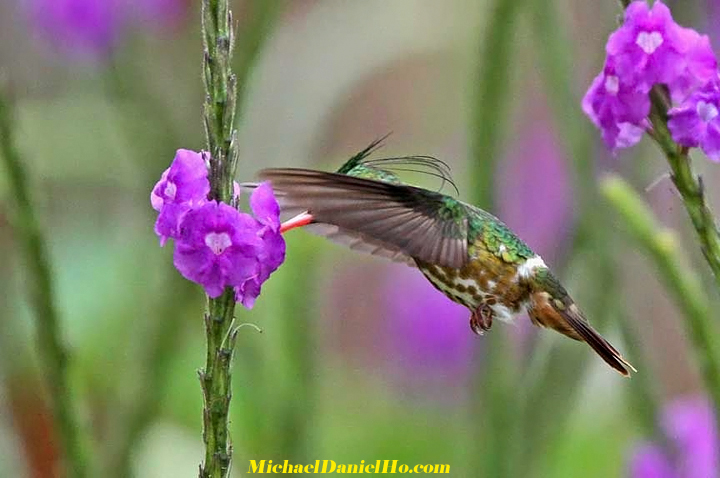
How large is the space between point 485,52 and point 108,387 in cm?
150

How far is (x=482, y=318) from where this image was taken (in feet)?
4.32

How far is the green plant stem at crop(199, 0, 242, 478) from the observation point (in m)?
1.04

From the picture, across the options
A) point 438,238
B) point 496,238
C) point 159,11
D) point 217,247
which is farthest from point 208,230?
point 159,11

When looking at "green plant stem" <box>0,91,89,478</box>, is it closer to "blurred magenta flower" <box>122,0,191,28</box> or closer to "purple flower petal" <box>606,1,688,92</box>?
"purple flower petal" <box>606,1,688,92</box>

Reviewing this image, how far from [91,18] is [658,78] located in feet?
7.74

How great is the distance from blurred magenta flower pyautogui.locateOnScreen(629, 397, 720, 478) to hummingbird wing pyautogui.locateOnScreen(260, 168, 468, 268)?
824 millimetres

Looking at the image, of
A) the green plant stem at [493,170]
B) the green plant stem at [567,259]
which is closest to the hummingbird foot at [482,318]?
the green plant stem at [493,170]

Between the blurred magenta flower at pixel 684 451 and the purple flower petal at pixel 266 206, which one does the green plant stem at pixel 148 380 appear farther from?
the blurred magenta flower at pixel 684 451

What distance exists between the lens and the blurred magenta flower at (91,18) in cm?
301

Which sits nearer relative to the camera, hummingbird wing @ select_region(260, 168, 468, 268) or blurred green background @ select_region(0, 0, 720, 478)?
hummingbird wing @ select_region(260, 168, 468, 268)

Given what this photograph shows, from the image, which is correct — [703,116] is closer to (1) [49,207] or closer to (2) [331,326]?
(1) [49,207]

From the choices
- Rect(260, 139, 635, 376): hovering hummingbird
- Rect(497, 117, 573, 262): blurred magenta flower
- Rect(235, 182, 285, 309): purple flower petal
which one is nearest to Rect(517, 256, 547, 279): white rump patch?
Rect(260, 139, 635, 376): hovering hummingbird

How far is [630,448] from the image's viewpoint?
2367 mm

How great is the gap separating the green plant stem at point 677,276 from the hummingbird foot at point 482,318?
231mm
